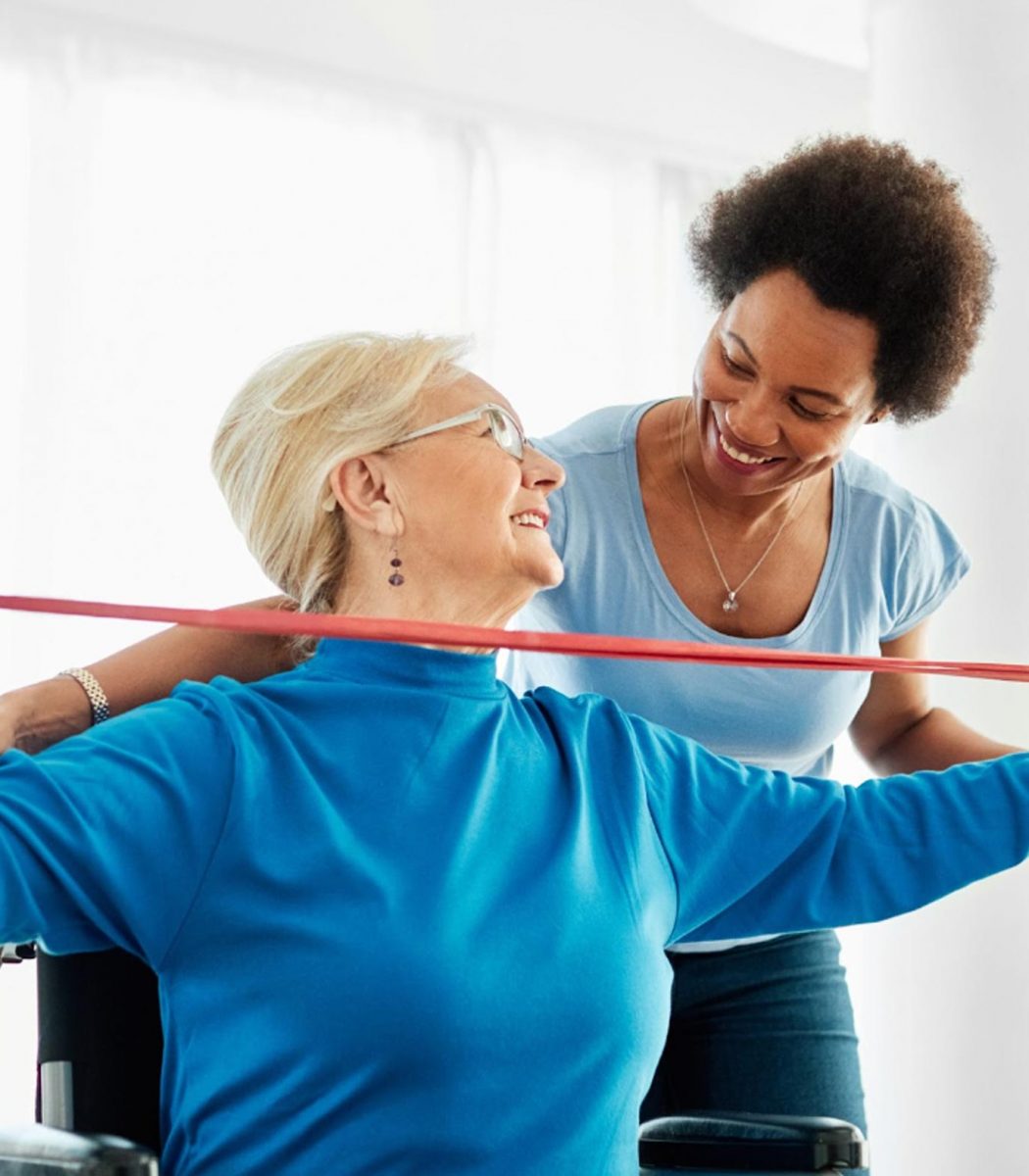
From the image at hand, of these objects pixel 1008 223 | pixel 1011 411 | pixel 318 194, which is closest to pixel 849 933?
pixel 1011 411

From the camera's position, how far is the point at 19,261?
3021mm

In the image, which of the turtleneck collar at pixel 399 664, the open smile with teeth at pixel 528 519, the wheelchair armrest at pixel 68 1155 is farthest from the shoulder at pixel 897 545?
the wheelchair armrest at pixel 68 1155

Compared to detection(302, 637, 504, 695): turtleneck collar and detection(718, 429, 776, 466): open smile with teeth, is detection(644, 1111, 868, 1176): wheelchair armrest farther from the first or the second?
detection(718, 429, 776, 466): open smile with teeth

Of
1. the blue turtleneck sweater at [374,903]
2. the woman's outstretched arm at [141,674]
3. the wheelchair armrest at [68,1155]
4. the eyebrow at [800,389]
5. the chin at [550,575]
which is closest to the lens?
the wheelchair armrest at [68,1155]

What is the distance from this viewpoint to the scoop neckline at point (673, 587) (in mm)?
1646

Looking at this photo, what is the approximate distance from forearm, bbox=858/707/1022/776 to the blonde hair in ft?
2.33

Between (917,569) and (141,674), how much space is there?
87cm

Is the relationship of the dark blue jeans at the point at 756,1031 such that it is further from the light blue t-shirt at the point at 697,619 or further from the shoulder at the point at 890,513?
the shoulder at the point at 890,513

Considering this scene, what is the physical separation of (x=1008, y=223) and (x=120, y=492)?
1.71 metres

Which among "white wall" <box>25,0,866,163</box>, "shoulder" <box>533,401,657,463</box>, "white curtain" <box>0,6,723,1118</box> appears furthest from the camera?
"white wall" <box>25,0,866,163</box>

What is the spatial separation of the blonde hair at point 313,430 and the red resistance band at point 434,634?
21cm

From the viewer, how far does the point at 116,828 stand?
1092 mm

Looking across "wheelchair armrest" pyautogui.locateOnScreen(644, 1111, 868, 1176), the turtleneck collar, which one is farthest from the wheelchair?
the turtleneck collar

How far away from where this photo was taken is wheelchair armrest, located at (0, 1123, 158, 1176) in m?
0.97
